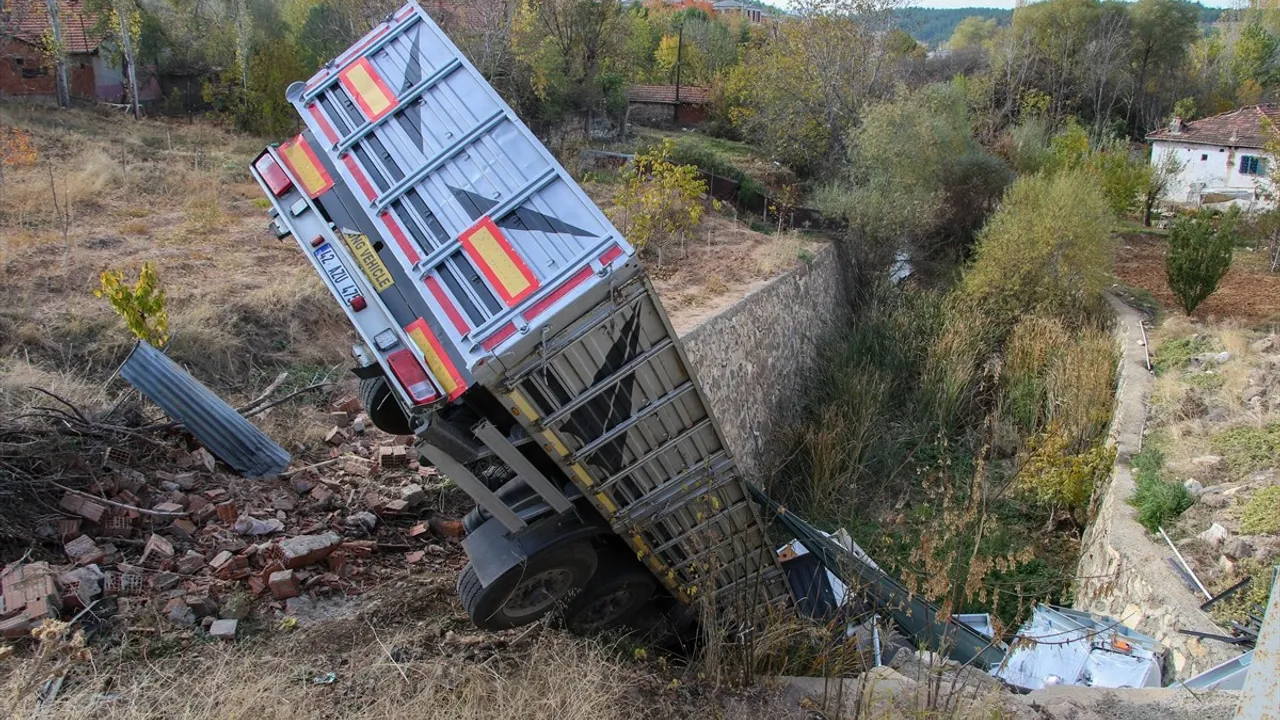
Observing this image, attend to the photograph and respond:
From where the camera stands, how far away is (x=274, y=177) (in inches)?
195

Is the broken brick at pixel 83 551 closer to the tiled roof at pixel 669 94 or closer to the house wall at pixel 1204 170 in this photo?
the tiled roof at pixel 669 94

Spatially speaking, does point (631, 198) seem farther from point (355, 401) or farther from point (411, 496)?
point (411, 496)

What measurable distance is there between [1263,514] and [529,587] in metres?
6.30

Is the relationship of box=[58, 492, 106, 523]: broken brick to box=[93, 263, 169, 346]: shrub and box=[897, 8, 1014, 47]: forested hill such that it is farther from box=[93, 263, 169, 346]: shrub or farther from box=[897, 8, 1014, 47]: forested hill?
box=[897, 8, 1014, 47]: forested hill

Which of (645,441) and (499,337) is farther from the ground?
(499,337)

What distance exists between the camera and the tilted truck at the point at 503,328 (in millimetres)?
4332

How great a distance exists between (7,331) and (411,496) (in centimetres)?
401

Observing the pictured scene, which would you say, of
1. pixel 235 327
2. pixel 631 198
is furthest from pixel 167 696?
pixel 631 198

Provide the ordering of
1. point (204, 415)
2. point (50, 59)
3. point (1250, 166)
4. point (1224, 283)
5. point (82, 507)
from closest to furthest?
point (82, 507)
point (204, 415)
point (1224, 283)
point (50, 59)
point (1250, 166)

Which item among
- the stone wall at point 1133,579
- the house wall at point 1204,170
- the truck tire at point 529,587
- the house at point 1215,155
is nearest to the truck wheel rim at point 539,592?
the truck tire at point 529,587

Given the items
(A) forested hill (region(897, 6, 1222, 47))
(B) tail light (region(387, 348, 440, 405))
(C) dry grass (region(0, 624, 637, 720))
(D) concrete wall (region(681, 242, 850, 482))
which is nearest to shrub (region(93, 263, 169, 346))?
(C) dry grass (region(0, 624, 637, 720))

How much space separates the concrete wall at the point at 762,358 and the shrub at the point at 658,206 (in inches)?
82.0

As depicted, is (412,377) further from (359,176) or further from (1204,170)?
(1204,170)

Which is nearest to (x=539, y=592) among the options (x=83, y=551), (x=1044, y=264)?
(x=83, y=551)
